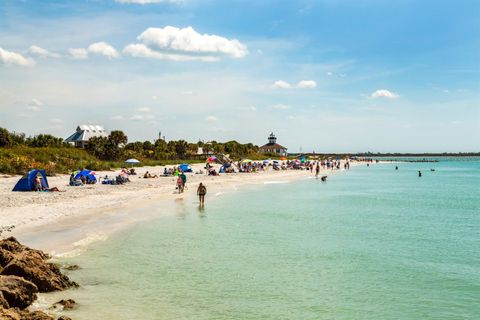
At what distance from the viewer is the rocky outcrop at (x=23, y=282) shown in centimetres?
968

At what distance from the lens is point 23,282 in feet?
36.7

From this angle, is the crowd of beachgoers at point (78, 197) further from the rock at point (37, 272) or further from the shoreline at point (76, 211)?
the rock at point (37, 272)

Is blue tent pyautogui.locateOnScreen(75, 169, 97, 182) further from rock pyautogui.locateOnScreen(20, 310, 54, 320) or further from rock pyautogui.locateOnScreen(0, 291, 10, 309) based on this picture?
rock pyautogui.locateOnScreen(20, 310, 54, 320)

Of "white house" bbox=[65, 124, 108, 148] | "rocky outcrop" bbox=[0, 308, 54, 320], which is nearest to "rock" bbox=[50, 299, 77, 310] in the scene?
"rocky outcrop" bbox=[0, 308, 54, 320]

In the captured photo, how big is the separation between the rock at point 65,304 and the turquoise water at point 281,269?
0.29 meters

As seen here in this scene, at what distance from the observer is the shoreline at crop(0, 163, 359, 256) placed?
1919cm

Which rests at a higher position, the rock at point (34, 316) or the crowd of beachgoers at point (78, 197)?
the crowd of beachgoers at point (78, 197)

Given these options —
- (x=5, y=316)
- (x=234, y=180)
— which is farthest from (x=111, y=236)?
(x=234, y=180)

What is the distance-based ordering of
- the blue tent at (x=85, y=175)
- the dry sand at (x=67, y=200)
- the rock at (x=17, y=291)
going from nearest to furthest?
the rock at (x=17, y=291) < the dry sand at (x=67, y=200) < the blue tent at (x=85, y=175)

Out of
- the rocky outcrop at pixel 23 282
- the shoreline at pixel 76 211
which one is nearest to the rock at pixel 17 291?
the rocky outcrop at pixel 23 282

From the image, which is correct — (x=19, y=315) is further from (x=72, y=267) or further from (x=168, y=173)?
(x=168, y=173)

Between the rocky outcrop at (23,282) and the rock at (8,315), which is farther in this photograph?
the rocky outcrop at (23,282)

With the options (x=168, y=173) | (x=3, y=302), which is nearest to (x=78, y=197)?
(x=3, y=302)

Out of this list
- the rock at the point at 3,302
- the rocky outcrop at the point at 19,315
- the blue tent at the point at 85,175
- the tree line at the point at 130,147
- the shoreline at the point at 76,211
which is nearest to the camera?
the rocky outcrop at the point at 19,315
